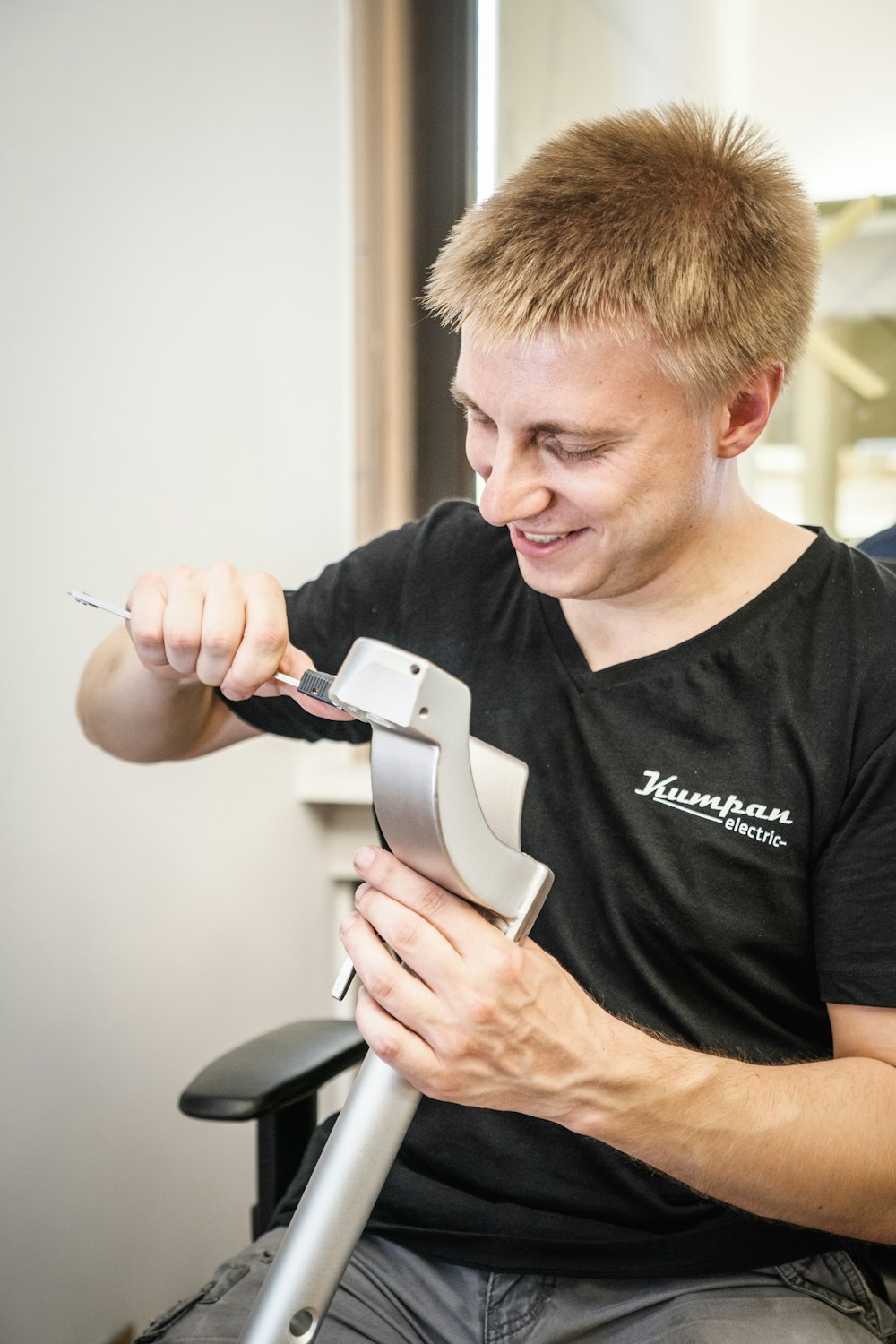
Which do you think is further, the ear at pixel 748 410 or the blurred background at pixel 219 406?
the blurred background at pixel 219 406

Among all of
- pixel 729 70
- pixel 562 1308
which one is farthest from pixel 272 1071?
pixel 729 70

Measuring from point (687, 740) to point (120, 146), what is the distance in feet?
3.12

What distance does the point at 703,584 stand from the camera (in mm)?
928

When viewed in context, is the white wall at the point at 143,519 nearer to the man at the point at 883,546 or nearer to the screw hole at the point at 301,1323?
the screw hole at the point at 301,1323

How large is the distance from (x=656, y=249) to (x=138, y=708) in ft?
1.86

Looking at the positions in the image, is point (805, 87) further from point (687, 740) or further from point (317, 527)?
point (687, 740)

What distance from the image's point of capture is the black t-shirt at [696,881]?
84 centimetres

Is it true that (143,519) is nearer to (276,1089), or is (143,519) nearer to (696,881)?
(276,1089)

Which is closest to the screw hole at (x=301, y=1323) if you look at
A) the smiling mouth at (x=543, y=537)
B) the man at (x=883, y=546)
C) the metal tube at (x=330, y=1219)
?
the metal tube at (x=330, y=1219)

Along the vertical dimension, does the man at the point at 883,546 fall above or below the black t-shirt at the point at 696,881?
above

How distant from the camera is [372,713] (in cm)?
54

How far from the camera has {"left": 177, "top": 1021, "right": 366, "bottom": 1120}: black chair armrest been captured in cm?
93

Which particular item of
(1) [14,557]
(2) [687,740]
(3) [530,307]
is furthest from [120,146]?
(2) [687,740]

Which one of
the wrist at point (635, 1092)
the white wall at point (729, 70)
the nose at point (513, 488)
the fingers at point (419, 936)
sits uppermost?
the white wall at point (729, 70)
